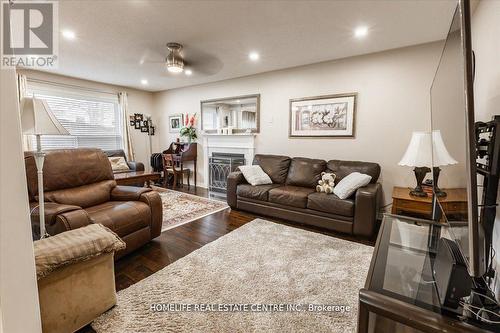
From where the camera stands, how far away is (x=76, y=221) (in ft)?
5.55

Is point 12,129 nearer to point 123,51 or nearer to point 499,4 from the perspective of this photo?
point 499,4

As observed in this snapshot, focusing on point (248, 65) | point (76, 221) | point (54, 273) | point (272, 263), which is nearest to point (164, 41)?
point (248, 65)

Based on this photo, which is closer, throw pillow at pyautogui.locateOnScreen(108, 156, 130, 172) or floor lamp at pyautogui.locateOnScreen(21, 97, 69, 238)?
floor lamp at pyautogui.locateOnScreen(21, 97, 69, 238)

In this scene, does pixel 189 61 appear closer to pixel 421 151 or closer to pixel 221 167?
pixel 221 167

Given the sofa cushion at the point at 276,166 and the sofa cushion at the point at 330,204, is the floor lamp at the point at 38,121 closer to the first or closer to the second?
the sofa cushion at the point at 330,204

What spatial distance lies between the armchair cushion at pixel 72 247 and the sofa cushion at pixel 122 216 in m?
0.44

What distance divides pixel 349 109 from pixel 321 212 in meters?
1.66

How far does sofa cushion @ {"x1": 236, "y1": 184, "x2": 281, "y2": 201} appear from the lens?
10.8 ft

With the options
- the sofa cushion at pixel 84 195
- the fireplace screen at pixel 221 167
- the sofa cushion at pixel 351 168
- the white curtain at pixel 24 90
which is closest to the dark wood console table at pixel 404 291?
the sofa cushion at pixel 351 168

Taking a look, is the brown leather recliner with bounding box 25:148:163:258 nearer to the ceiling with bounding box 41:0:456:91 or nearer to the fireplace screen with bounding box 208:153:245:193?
the ceiling with bounding box 41:0:456:91

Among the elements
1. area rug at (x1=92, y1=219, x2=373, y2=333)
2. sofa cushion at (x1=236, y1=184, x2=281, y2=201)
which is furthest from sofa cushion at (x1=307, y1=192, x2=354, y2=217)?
sofa cushion at (x1=236, y1=184, x2=281, y2=201)

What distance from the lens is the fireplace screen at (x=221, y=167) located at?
464cm

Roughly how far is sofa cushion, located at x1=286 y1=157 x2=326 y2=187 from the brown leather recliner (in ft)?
6.68

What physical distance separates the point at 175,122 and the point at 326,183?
13.6 ft
